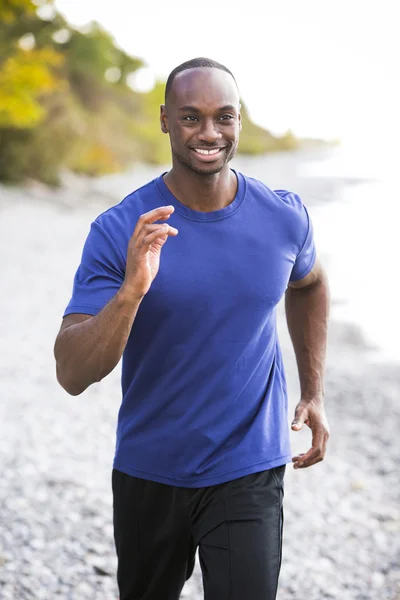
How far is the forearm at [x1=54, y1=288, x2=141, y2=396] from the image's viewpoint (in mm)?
2213

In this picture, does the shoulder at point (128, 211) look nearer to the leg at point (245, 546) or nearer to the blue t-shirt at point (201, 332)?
the blue t-shirt at point (201, 332)

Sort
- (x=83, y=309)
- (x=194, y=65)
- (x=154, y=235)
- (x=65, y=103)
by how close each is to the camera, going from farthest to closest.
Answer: (x=65, y=103)
(x=194, y=65)
(x=83, y=309)
(x=154, y=235)

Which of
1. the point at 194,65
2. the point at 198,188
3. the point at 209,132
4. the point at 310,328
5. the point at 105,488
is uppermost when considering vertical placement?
the point at 194,65

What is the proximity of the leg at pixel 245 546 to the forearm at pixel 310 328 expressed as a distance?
595 millimetres

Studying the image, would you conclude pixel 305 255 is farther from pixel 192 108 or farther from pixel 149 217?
pixel 149 217

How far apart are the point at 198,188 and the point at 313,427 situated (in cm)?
93

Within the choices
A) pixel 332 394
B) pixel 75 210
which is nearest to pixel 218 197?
pixel 332 394

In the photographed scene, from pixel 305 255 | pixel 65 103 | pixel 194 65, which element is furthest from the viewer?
pixel 65 103

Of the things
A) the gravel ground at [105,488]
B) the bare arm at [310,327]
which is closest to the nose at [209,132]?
the bare arm at [310,327]

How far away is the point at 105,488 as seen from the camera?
563 centimetres

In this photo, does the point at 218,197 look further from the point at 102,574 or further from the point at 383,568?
the point at 383,568

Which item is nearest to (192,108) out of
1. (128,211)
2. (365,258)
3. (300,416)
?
(128,211)

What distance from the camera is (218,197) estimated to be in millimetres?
2590

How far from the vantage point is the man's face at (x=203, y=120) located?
8.28 ft
